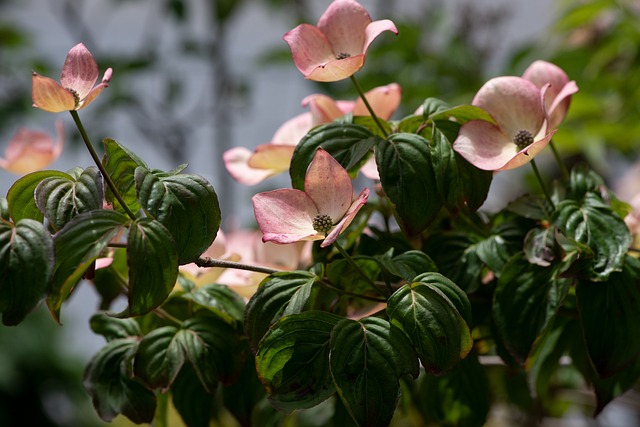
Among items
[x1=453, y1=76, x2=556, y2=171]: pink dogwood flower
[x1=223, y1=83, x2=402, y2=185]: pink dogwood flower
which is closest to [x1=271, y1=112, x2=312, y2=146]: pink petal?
[x1=223, y1=83, x2=402, y2=185]: pink dogwood flower

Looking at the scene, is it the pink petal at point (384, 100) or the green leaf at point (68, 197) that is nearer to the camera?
the green leaf at point (68, 197)

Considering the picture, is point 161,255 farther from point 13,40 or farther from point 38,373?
point 38,373

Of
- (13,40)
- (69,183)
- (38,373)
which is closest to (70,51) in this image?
(69,183)

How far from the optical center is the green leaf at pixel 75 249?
0.91 feet

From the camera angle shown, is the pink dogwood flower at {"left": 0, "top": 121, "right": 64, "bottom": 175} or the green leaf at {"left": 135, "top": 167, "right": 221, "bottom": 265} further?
the pink dogwood flower at {"left": 0, "top": 121, "right": 64, "bottom": 175}

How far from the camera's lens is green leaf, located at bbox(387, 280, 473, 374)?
29cm

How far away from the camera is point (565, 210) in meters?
0.36

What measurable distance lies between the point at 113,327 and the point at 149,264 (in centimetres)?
14

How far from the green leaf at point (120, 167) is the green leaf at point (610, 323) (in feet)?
0.66

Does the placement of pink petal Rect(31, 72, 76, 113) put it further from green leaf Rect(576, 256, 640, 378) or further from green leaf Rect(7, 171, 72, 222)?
green leaf Rect(576, 256, 640, 378)

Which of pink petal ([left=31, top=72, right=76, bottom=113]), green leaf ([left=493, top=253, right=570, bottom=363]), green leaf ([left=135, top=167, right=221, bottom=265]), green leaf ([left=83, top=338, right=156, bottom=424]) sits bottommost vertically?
green leaf ([left=493, top=253, right=570, bottom=363])

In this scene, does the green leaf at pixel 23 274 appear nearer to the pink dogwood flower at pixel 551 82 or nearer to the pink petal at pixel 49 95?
the pink petal at pixel 49 95

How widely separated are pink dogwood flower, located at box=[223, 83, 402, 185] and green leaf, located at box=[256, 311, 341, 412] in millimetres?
101

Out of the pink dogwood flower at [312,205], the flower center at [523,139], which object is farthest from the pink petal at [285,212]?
the flower center at [523,139]
